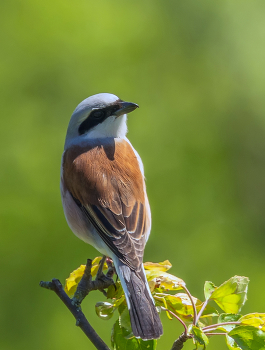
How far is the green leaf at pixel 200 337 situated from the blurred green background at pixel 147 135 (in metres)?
3.20

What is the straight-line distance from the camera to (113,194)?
2.77 m

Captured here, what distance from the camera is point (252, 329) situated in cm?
176

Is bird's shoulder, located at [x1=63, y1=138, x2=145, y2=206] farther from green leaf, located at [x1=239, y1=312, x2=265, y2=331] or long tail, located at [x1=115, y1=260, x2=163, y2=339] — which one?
green leaf, located at [x1=239, y1=312, x2=265, y2=331]

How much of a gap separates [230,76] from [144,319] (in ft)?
21.6

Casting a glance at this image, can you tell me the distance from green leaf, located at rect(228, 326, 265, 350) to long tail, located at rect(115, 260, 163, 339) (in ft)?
1.12

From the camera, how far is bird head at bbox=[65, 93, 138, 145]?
3184 mm

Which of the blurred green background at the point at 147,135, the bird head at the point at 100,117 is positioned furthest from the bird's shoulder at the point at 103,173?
the blurred green background at the point at 147,135

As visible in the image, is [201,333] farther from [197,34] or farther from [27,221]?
[197,34]

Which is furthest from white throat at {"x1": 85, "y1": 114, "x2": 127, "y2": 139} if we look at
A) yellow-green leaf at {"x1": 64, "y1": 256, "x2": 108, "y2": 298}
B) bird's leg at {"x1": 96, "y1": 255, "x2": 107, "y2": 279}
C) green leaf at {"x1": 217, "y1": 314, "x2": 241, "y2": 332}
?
green leaf at {"x1": 217, "y1": 314, "x2": 241, "y2": 332}

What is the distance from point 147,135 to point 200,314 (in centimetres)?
420

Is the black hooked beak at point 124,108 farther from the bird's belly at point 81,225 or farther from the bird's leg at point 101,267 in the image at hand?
the bird's leg at point 101,267

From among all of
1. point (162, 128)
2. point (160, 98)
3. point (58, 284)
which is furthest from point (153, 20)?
point (58, 284)

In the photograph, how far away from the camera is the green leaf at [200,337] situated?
5.61 ft

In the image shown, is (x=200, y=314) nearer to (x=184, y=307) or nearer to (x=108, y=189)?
(x=184, y=307)
